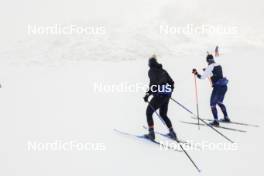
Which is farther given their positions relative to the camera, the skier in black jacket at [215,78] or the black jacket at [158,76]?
the skier in black jacket at [215,78]

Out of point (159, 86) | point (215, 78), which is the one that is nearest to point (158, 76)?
point (159, 86)

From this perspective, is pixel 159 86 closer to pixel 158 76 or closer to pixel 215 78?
pixel 158 76

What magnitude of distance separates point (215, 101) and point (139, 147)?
306 cm

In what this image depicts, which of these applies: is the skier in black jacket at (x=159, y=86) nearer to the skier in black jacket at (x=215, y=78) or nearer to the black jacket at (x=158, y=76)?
the black jacket at (x=158, y=76)

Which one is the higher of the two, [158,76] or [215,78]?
[158,76]

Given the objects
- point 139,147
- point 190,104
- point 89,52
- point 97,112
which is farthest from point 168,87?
point 89,52

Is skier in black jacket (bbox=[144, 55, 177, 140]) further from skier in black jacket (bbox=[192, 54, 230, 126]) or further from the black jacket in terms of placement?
skier in black jacket (bbox=[192, 54, 230, 126])

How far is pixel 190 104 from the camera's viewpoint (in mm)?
15945

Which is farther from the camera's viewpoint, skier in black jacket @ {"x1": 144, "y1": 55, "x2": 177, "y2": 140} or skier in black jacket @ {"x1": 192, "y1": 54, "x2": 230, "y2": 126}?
skier in black jacket @ {"x1": 192, "y1": 54, "x2": 230, "y2": 126}

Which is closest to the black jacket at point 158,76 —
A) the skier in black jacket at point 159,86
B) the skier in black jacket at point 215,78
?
the skier in black jacket at point 159,86

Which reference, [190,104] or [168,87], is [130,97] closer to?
[190,104]

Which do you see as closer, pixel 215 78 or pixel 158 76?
pixel 158 76

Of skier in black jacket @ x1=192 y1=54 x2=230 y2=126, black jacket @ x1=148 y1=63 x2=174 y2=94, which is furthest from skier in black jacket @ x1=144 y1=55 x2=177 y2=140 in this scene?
skier in black jacket @ x1=192 y1=54 x2=230 y2=126

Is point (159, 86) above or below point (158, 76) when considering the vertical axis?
below
